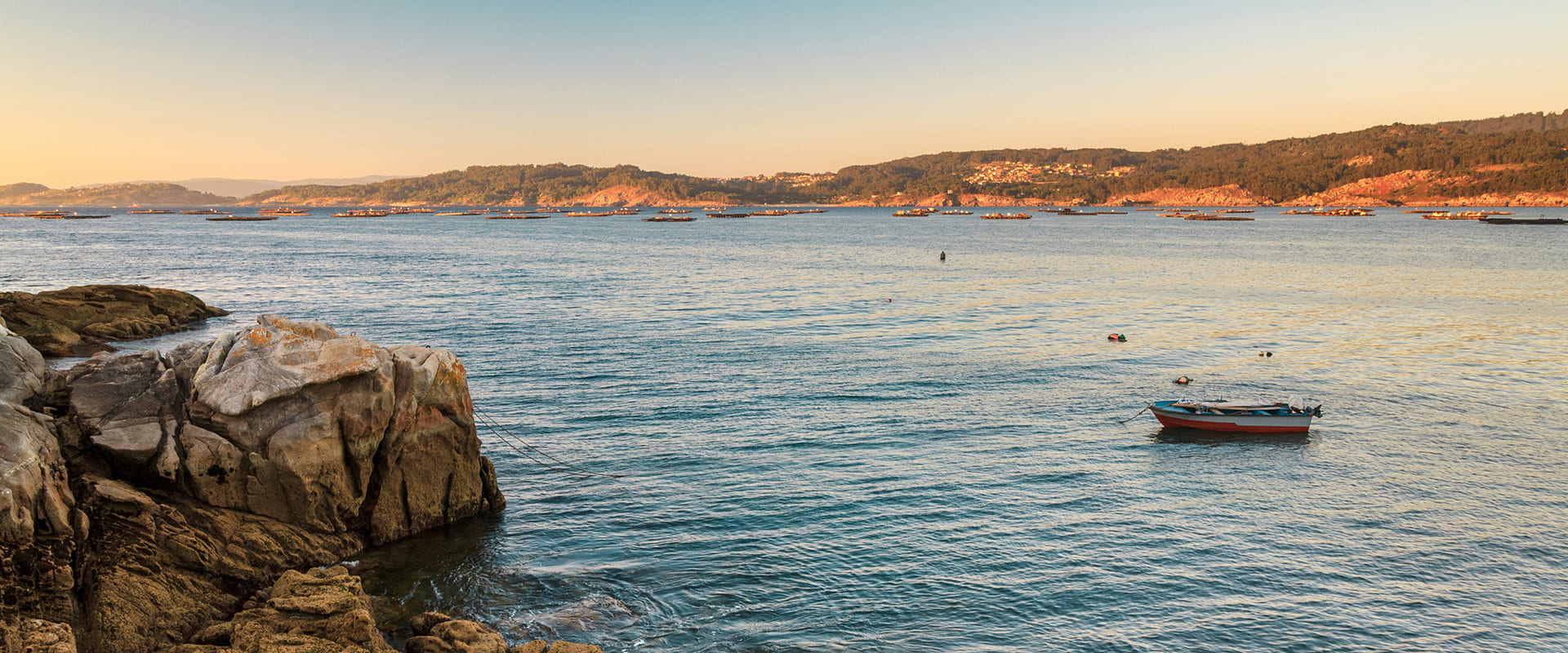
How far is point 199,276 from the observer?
83875mm

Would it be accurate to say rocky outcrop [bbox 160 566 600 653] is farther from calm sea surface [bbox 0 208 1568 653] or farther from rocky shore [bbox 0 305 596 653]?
calm sea surface [bbox 0 208 1568 653]

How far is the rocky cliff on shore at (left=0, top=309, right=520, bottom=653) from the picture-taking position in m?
14.0

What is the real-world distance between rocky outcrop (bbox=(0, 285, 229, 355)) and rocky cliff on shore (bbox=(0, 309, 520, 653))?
28916 mm

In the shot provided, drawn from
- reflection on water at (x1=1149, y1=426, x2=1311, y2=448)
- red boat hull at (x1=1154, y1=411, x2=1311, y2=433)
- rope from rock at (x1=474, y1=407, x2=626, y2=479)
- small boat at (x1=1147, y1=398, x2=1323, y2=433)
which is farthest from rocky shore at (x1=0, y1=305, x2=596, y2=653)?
small boat at (x1=1147, y1=398, x2=1323, y2=433)

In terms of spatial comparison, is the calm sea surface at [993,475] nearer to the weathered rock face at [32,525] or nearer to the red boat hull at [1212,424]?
the red boat hull at [1212,424]

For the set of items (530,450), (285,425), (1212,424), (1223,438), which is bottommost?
(1223,438)

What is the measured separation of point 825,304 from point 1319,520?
43.7 metres

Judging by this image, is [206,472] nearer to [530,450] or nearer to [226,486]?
[226,486]

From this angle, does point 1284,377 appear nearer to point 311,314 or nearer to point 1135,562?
point 1135,562

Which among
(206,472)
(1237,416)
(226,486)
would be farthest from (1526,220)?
(206,472)

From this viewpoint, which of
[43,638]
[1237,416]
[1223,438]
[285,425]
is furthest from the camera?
[1237,416]

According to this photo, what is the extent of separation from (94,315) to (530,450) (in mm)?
35816

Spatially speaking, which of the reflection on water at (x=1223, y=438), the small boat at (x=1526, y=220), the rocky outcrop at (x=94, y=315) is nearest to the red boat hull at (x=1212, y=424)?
the reflection on water at (x=1223, y=438)

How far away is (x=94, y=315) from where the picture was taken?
47688 mm
